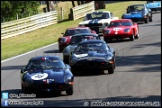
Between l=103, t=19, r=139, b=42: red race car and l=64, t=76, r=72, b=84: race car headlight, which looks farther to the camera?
l=103, t=19, r=139, b=42: red race car

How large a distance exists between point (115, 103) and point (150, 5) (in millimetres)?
40120

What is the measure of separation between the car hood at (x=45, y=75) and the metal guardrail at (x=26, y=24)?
1004 inches

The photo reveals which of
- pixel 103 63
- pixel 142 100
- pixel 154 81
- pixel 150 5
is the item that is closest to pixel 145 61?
pixel 103 63

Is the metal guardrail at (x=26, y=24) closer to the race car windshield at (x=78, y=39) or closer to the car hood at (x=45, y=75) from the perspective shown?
the race car windshield at (x=78, y=39)

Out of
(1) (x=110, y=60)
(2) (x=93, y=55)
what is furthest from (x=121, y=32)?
(1) (x=110, y=60)

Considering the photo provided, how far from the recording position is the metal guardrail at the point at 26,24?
138 ft

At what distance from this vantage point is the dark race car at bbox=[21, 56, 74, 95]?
1549 cm

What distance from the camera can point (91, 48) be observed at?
2102 cm

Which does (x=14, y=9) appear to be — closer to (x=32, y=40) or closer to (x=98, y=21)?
(x=32, y=40)

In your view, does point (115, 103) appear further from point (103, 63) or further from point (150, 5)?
point (150, 5)

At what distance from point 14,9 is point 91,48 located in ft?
103

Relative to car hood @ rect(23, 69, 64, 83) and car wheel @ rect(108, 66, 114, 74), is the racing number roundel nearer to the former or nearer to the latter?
car hood @ rect(23, 69, 64, 83)

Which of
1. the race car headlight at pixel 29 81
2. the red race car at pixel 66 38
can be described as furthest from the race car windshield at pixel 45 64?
the red race car at pixel 66 38

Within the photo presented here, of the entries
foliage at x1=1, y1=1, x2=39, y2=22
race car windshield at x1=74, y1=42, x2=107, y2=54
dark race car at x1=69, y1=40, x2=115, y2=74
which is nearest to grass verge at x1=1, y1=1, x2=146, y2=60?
foliage at x1=1, y1=1, x2=39, y2=22
